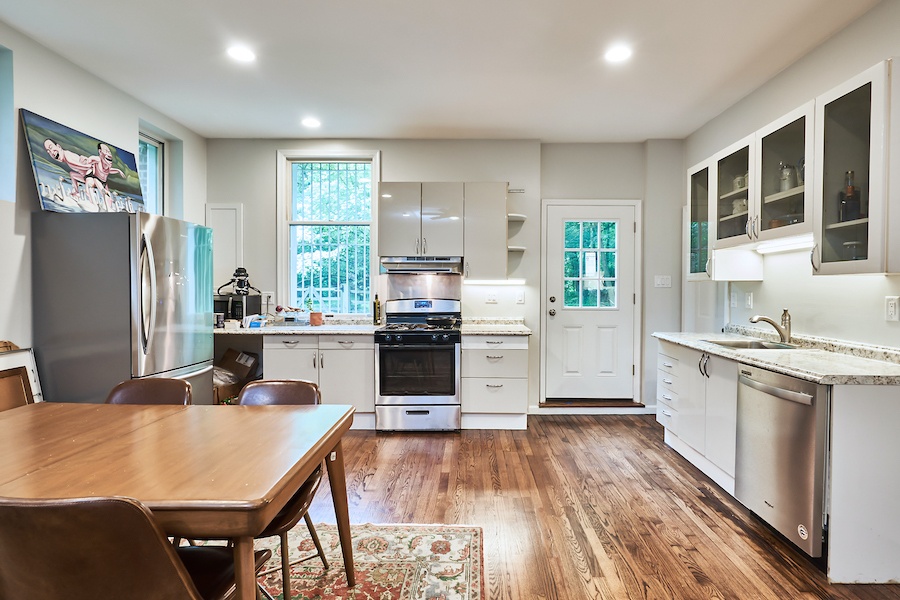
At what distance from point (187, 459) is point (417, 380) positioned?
2.74 m

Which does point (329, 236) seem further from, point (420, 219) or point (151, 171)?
point (151, 171)

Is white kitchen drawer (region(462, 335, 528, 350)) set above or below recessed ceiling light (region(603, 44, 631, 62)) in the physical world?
below

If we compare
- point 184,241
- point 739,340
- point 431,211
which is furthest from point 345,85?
point 739,340

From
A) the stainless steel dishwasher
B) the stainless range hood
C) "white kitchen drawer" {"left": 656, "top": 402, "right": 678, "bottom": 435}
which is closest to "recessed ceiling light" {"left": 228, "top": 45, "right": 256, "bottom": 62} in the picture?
the stainless range hood

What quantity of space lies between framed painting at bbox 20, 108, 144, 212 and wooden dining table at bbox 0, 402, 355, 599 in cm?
157

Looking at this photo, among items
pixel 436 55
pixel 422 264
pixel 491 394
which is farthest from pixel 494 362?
pixel 436 55

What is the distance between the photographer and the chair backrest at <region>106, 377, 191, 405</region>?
2.18m

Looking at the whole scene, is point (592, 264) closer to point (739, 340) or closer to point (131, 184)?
point (739, 340)

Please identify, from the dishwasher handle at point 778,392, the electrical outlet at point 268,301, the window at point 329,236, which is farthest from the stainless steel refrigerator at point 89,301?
the dishwasher handle at point 778,392

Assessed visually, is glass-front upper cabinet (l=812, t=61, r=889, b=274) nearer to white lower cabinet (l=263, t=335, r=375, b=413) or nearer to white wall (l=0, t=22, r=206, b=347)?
white lower cabinet (l=263, t=335, r=375, b=413)

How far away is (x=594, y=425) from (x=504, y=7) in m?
3.35

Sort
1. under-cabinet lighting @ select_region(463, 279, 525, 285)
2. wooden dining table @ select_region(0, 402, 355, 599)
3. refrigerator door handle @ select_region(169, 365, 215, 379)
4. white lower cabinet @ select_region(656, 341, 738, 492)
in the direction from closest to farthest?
1. wooden dining table @ select_region(0, 402, 355, 599)
2. white lower cabinet @ select_region(656, 341, 738, 492)
3. refrigerator door handle @ select_region(169, 365, 215, 379)
4. under-cabinet lighting @ select_region(463, 279, 525, 285)

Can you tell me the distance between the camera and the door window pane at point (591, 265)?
4.75 meters

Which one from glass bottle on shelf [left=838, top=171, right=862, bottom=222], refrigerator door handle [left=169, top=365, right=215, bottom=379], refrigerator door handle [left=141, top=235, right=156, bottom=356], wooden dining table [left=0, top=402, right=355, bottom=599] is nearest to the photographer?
wooden dining table [left=0, top=402, right=355, bottom=599]
